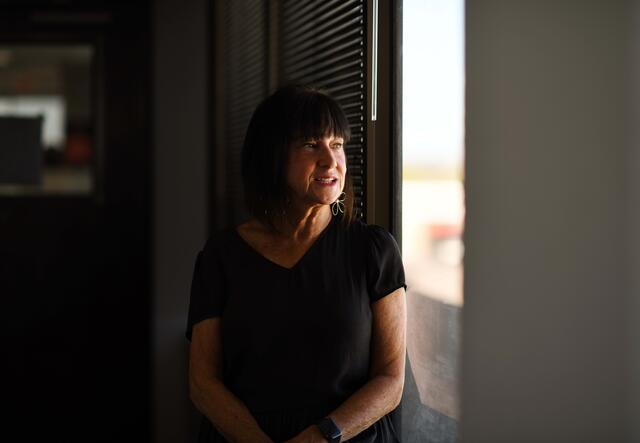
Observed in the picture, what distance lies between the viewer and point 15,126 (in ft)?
12.1

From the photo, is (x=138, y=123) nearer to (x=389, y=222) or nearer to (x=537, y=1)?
(x=389, y=222)

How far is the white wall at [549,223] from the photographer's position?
55.7 inches

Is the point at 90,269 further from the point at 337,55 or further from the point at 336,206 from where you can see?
the point at 336,206

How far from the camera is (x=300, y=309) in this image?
1.44m

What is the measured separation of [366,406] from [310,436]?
0.37ft

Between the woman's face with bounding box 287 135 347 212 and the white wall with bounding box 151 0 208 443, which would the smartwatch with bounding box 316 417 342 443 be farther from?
the white wall with bounding box 151 0 208 443

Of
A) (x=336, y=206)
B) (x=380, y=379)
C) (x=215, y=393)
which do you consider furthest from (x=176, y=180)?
(x=380, y=379)

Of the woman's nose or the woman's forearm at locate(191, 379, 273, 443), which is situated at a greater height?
the woman's nose

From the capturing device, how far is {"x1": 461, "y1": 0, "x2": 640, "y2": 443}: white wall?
1416mm

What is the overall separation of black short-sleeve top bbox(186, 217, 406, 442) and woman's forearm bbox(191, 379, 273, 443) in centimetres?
2

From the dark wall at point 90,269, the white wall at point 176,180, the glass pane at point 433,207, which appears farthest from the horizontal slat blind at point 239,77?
the glass pane at point 433,207

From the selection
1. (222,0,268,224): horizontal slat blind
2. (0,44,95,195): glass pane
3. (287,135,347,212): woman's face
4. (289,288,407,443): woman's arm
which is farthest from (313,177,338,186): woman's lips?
(0,44,95,195): glass pane

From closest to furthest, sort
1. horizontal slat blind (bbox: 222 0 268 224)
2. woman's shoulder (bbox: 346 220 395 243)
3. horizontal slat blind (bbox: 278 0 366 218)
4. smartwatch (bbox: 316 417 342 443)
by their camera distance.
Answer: smartwatch (bbox: 316 417 342 443) < woman's shoulder (bbox: 346 220 395 243) < horizontal slat blind (bbox: 278 0 366 218) < horizontal slat blind (bbox: 222 0 268 224)

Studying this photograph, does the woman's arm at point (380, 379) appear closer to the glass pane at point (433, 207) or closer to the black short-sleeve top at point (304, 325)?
the black short-sleeve top at point (304, 325)
